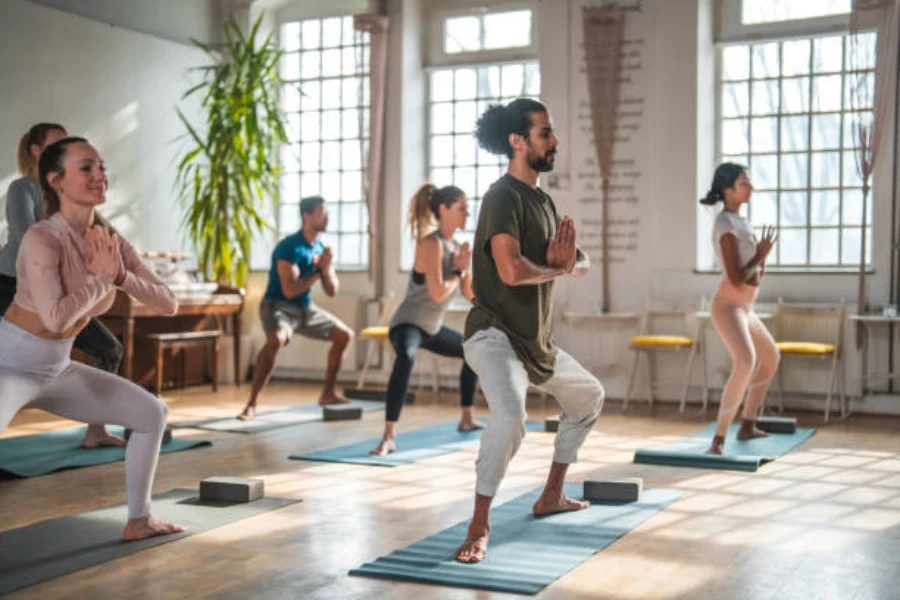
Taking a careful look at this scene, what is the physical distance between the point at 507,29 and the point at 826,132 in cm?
263

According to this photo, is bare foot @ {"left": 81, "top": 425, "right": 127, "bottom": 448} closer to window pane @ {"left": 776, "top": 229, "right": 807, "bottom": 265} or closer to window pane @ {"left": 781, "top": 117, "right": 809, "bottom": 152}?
window pane @ {"left": 776, "top": 229, "right": 807, "bottom": 265}

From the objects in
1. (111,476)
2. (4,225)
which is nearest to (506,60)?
(4,225)

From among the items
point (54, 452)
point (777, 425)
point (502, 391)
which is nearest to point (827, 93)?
point (777, 425)

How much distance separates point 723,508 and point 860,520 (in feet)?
1.64

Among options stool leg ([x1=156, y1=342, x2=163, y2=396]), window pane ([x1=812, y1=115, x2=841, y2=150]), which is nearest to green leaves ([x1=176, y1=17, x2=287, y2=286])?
stool leg ([x1=156, y1=342, x2=163, y2=396])

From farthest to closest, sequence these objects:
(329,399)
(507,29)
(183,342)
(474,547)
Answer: (507,29) < (183,342) < (329,399) < (474,547)

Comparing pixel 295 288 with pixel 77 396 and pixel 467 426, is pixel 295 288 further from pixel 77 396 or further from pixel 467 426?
pixel 77 396

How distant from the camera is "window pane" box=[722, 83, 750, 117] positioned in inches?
328

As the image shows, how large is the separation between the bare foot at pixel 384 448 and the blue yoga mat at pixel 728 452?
1223 millimetres

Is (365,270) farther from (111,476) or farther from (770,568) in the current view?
(770,568)

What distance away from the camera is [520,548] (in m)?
3.74

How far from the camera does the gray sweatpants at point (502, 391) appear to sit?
3.61 metres

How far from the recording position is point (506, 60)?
9156 mm

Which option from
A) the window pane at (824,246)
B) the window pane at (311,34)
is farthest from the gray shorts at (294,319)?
the window pane at (311,34)
